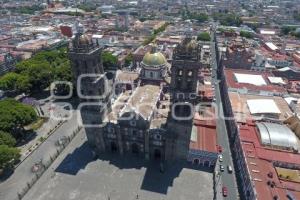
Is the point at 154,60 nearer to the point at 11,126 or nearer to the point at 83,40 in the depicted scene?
the point at 83,40

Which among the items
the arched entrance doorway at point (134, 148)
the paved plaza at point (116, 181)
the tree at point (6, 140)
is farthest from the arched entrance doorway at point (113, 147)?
the tree at point (6, 140)

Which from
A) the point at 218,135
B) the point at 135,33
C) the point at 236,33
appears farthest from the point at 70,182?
the point at 236,33

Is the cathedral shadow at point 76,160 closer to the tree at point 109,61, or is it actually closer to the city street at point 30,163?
the city street at point 30,163

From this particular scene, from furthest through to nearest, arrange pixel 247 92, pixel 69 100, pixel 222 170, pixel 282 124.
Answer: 1. pixel 69 100
2. pixel 247 92
3. pixel 282 124
4. pixel 222 170

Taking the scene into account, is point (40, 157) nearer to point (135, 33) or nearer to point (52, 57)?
point (52, 57)

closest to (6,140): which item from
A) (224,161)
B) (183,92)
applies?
(183,92)
